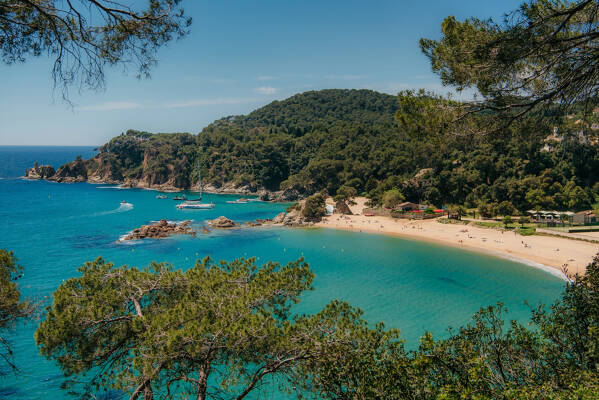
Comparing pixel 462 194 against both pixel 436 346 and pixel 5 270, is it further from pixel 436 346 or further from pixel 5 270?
pixel 5 270

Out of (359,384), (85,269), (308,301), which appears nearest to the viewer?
(359,384)

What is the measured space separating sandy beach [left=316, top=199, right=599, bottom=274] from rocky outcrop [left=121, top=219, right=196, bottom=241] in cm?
1543

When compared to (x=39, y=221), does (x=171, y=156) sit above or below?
above

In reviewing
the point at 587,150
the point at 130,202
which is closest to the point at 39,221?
the point at 130,202

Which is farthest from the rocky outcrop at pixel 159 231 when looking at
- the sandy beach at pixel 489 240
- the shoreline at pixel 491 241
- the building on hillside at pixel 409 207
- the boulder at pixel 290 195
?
the building on hillside at pixel 409 207

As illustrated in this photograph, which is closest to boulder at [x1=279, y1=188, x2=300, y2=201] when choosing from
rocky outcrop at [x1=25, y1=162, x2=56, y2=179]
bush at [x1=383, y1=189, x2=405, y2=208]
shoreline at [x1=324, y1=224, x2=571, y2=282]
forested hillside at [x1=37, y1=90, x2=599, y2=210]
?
forested hillside at [x1=37, y1=90, x2=599, y2=210]

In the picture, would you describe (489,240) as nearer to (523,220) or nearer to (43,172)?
(523,220)

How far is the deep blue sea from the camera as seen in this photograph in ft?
50.3

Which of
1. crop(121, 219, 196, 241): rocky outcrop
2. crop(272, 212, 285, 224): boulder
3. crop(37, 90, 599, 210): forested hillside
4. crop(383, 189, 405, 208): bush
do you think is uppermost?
crop(37, 90, 599, 210): forested hillside

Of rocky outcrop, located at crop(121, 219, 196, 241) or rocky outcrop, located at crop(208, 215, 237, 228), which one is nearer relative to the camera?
rocky outcrop, located at crop(121, 219, 196, 241)

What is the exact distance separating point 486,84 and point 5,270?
35.8 ft

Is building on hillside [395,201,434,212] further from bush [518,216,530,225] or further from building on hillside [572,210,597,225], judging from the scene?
building on hillside [572,210,597,225]

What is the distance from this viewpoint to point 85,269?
772 cm

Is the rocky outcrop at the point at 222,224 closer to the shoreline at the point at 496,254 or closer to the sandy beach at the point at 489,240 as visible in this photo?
the sandy beach at the point at 489,240
